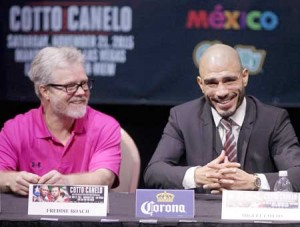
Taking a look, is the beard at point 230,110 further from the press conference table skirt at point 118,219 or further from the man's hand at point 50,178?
the man's hand at point 50,178

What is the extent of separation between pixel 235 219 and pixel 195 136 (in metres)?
0.89

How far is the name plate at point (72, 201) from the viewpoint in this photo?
3027mm

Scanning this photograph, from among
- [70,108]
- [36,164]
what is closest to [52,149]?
[36,164]

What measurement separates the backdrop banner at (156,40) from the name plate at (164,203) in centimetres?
202

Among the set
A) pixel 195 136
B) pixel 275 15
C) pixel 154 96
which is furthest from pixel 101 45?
pixel 195 136

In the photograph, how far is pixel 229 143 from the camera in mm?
3721

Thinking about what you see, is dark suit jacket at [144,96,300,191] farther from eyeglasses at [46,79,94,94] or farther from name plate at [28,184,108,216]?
name plate at [28,184,108,216]

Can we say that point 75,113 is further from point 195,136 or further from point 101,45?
point 101,45

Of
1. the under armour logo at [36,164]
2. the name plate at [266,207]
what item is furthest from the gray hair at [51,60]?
the name plate at [266,207]

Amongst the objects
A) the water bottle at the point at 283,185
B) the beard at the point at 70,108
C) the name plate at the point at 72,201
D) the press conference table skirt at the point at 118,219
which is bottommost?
the press conference table skirt at the point at 118,219

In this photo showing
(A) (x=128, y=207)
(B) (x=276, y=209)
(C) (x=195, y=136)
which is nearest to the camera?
(B) (x=276, y=209)

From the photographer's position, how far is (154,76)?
5.03 metres

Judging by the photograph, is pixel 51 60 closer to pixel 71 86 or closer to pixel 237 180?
pixel 71 86

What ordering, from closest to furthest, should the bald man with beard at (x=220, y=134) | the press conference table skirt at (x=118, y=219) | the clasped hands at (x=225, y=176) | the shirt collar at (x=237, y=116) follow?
1. the press conference table skirt at (x=118, y=219)
2. the clasped hands at (x=225, y=176)
3. the bald man with beard at (x=220, y=134)
4. the shirt collar at (x=237, y=116)
